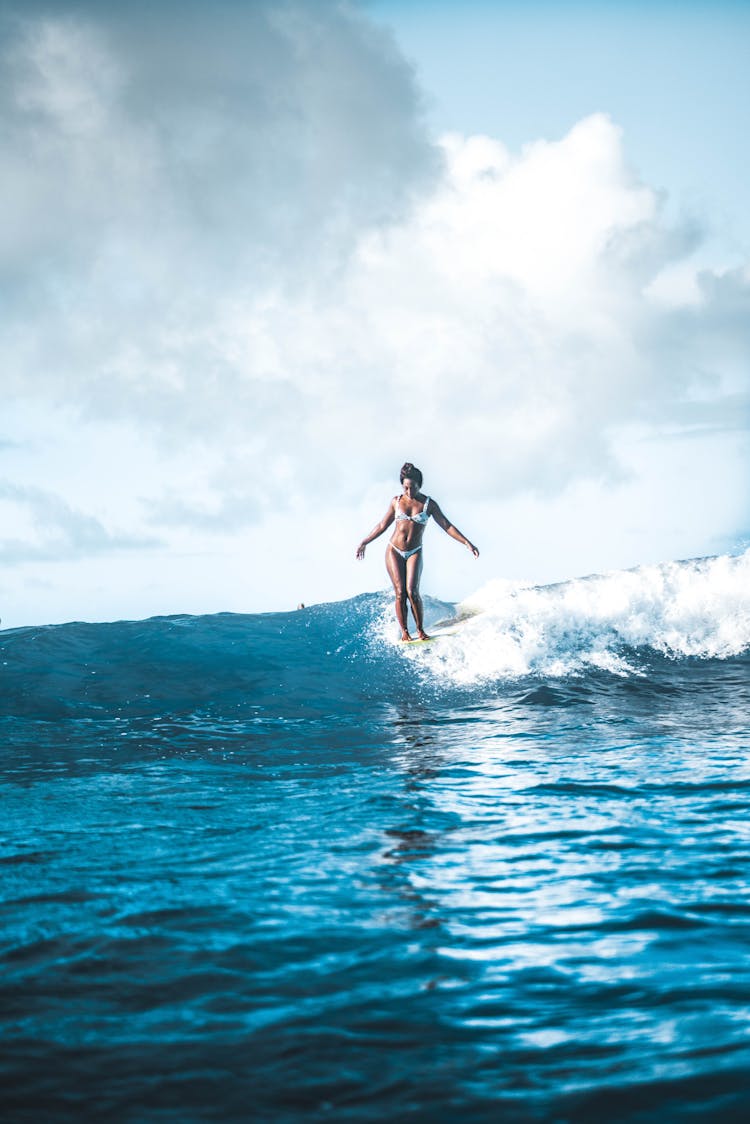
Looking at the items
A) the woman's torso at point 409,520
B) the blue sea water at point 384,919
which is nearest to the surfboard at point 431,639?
the woman's torso at point 409,520

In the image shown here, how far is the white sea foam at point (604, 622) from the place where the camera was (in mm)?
14164

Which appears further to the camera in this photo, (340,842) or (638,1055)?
(340,842)

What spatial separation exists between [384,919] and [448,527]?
10.2m

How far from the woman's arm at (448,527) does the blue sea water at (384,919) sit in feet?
12.3

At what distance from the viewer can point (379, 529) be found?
1399 cm

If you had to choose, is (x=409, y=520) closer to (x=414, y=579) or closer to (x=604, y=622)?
(x=414, y=579)

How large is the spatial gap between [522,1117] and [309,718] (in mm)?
8854

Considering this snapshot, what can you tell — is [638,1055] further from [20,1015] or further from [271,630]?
[271,630]

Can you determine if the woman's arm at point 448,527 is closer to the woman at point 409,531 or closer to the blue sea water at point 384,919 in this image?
the woman at point 409,531

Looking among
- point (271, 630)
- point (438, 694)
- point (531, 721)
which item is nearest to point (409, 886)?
point (531, 721)

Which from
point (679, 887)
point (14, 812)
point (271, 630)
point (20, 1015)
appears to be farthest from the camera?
point (271, 630)

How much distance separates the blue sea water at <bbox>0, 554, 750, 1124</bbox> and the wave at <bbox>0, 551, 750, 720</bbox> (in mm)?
2576

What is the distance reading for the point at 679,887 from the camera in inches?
171

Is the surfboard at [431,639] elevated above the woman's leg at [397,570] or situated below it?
below
